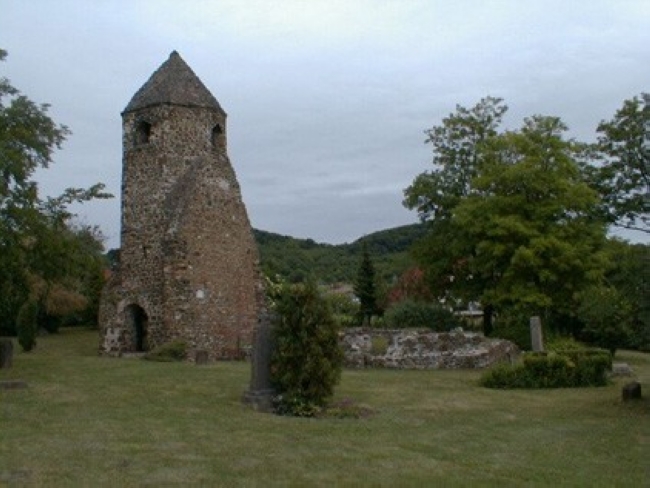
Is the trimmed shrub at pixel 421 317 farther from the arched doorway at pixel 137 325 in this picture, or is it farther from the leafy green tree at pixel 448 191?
the arched doorway at pixel 137 325

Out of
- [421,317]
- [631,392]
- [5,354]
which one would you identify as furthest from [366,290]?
[631,392]

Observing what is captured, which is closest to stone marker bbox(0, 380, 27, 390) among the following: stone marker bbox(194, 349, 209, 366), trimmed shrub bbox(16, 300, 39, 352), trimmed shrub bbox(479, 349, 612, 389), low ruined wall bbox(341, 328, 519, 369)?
stone marker bbox(194, 349, 209, 366)

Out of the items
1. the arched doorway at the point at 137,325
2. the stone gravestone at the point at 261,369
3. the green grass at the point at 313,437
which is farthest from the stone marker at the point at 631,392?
the arched doorway at the point at 137,325

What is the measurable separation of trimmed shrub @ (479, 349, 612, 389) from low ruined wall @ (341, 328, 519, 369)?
15.7 ft

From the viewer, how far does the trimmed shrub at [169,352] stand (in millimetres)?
25438

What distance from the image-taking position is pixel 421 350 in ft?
82.3

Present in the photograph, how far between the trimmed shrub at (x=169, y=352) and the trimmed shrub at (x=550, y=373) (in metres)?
10.7

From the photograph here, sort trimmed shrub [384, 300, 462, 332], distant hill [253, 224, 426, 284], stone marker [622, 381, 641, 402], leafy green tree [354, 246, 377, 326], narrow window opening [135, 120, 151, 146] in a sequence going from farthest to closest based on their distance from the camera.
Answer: distant hill [253, 224, 426, 284], leafy green tree [354, 246, 377, 326], trimmed shrub [384, 300, 462, 332], narrow window opening [135, 120, 151, 146], stone marker [622, 381, 641, 402]

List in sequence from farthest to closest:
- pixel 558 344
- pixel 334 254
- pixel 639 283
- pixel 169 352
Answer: pixel 334 254, pixel 558 344, pixel 169 352, pixel 639 283

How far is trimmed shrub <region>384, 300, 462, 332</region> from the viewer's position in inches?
1383

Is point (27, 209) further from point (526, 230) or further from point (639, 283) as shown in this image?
point (526, 230)

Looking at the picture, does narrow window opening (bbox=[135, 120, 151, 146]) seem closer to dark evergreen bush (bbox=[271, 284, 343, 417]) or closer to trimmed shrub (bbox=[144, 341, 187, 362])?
trimmed shrub (bbox=[144, 341, 187, 362])

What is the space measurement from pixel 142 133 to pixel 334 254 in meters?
54.9

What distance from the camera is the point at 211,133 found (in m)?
28.7
